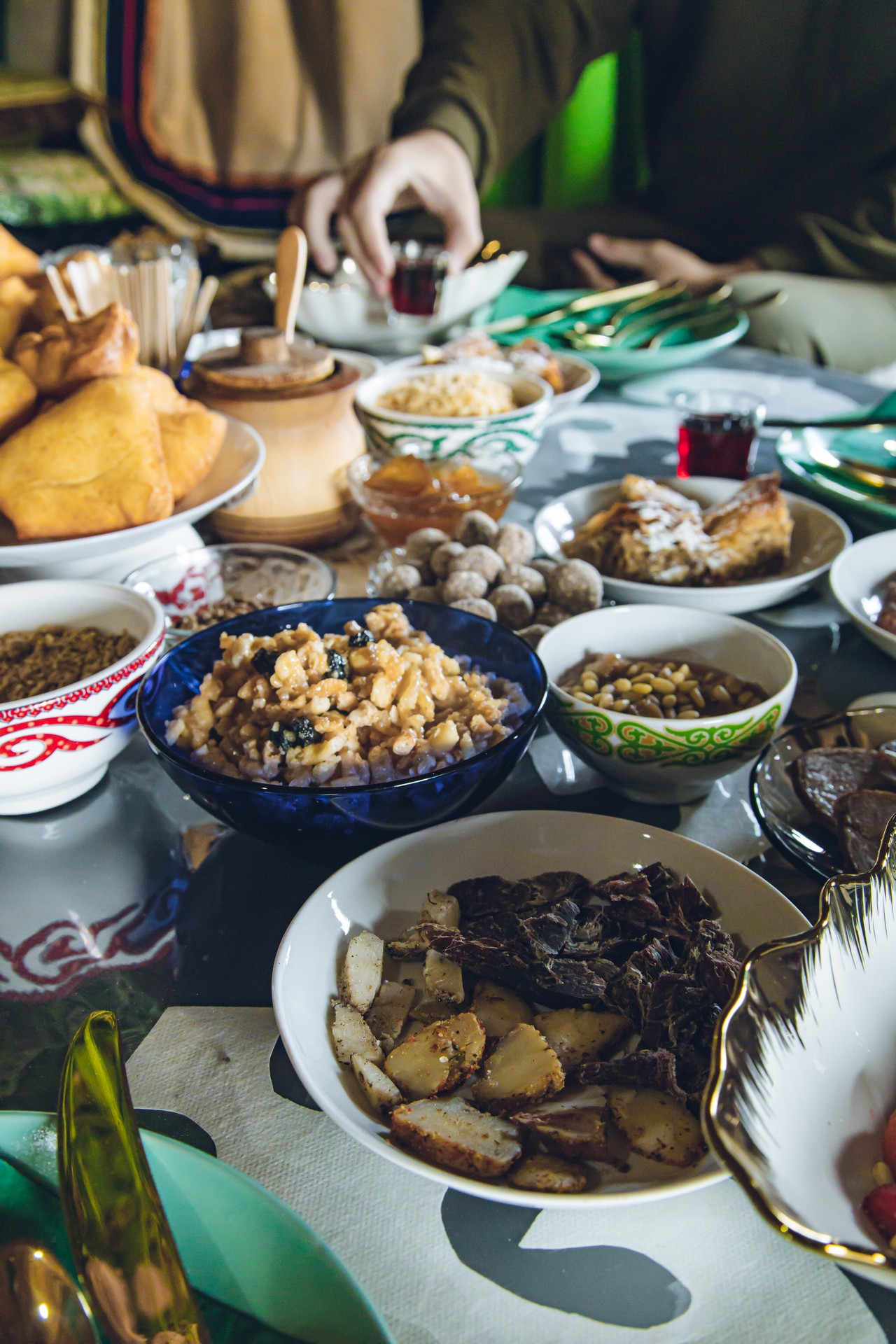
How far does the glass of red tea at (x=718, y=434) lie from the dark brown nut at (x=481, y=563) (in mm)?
592

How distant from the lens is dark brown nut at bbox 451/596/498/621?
955 mm

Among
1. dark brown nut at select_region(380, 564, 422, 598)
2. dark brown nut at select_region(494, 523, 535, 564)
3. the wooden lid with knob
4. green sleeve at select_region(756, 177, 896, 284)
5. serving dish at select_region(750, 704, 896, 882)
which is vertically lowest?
serving dish at select_region(750, 704, 896, 882)

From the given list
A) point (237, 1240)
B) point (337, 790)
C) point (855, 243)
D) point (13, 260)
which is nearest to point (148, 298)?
point (13, 260)

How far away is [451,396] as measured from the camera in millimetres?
1406

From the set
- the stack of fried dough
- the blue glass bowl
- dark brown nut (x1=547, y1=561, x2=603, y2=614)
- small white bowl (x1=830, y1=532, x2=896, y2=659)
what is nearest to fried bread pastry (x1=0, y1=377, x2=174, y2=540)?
the stack of fried dough

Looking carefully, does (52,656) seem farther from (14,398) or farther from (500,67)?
(500,67)

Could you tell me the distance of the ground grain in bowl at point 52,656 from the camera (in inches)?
32.3

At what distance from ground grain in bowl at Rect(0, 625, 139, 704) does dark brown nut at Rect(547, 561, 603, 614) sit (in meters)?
0.47

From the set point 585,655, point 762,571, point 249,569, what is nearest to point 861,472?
point 762,571

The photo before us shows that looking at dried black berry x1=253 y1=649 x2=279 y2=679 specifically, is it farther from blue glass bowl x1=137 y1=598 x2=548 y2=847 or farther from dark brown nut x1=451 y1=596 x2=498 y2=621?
dark brown nut x1=451 y1=596 x2=498 y2=621

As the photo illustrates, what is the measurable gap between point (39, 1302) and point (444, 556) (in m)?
0.81

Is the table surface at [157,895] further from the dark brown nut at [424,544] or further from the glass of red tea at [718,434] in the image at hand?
the glass of red tea at [718,434]

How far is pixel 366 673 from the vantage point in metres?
0.78

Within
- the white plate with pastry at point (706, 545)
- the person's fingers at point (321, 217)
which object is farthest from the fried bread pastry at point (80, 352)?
the person's fingers at point (321, 217)
